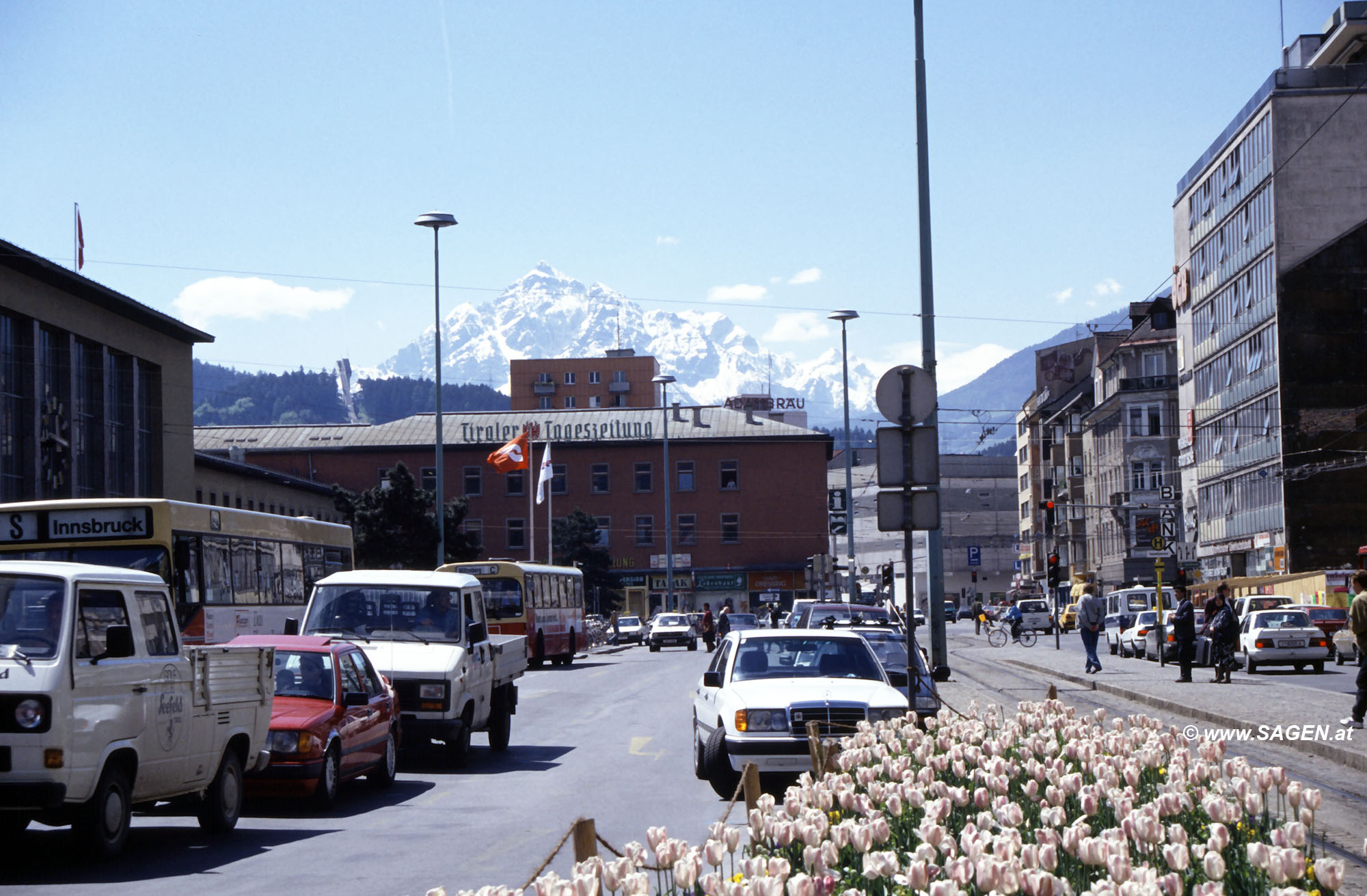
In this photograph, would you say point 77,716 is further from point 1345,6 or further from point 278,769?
point 1345,6

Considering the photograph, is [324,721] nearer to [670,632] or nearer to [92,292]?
[92,292]

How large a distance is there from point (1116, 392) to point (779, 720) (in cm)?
8699

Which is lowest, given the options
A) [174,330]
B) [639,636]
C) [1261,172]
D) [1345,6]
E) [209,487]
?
[639,636]

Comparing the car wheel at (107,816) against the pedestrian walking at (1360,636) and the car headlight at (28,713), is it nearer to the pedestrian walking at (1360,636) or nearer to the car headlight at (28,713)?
the car headlight at (28,713)

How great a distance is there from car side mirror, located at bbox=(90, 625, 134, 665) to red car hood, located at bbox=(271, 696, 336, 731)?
263cm

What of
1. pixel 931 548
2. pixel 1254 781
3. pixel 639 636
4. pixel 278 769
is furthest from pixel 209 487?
pixel 1254 781

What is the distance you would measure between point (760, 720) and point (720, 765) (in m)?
0.53

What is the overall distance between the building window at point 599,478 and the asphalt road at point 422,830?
276 feet

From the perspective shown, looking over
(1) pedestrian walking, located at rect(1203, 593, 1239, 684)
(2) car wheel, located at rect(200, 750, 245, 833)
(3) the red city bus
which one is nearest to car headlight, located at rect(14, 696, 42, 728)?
(2) car wheel, located at rect(200, 750, 245, 833)

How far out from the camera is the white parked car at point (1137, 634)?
42.5 meters

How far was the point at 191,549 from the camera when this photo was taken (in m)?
23.0

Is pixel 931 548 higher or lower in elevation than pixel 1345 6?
lower

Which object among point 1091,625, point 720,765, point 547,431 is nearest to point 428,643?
point 720,765

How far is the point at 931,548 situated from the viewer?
2445cm
